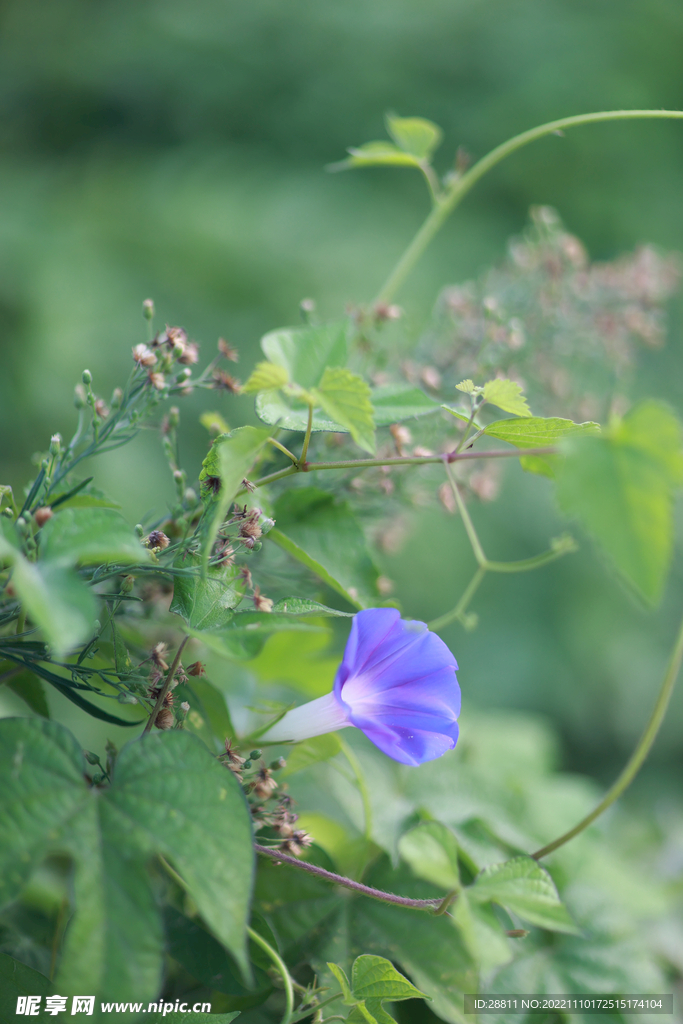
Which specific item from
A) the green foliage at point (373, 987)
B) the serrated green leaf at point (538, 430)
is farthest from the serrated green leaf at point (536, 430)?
the green foliage at point (373, 987)

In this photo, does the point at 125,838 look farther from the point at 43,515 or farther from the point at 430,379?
the point at 430,379

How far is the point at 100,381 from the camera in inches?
50.5

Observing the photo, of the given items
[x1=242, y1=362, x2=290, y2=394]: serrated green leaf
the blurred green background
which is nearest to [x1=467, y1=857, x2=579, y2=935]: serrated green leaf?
[x1=242, y1=362, x2=290, y2=394]: serrated green leaf

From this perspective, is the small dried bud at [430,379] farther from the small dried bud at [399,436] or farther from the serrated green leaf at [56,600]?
the serrated green leaf at [56,600]

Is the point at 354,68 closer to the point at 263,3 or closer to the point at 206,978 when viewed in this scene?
the point at 263,3

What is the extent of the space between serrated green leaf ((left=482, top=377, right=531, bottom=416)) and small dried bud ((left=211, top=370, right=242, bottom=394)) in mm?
127

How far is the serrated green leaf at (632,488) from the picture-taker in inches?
8.4

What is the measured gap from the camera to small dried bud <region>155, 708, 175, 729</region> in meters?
0.29

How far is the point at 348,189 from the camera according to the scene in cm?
178

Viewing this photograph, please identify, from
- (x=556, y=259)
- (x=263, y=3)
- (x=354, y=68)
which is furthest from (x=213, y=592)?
(x=263, y=3)

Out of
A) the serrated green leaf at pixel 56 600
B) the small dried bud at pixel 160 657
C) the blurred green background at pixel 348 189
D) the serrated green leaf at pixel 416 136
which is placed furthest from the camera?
the blurred green background at pixel 348 189

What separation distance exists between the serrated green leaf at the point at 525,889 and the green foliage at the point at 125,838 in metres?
0.12

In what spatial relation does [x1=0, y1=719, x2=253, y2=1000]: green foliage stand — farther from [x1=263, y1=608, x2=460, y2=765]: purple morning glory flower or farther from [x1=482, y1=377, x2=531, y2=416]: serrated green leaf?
[x1=482, y1=377, x2=531, y2=416]: serrated green leaf

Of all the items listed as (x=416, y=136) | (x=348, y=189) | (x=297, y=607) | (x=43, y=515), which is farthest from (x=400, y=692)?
(x=348, y=189)
